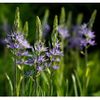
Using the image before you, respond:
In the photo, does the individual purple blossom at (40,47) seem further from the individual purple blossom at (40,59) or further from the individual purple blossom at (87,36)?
the individual purple blossom at (87,36)

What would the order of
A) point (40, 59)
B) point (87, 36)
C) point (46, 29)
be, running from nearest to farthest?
point (40, 59) → point (87, 36) → point (46, 29)

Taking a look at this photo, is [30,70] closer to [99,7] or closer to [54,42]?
[54,42]

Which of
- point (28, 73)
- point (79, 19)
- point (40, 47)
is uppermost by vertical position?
point (79, 19)

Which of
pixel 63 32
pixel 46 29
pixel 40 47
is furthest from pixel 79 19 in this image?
pixel 40 47

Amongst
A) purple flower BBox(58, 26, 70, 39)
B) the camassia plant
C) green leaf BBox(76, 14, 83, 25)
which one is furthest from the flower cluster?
green leaf BBox(76, 14, 83, 25)

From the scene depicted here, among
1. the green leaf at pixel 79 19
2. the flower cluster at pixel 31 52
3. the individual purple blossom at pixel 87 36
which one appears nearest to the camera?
the flower cluster at pixel 31 52

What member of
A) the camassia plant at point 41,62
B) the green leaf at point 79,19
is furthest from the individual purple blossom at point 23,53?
the green leaf at point 79,19

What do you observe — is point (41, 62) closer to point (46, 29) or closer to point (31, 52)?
point (31, 52)

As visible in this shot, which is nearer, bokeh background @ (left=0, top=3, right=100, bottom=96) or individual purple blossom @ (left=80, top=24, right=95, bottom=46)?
individual purple blossom @ (left=80, top=24, right=95, bottom=46)

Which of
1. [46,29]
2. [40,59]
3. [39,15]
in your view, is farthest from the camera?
[39,15]

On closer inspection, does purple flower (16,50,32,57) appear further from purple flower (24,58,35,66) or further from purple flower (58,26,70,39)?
purple flower (58,26,70,39)

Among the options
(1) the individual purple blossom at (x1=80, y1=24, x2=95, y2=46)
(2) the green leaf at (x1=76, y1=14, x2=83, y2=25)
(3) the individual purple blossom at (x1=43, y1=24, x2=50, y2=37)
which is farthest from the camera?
(2) the green leaf at (x1=76, y1=14, x2=83, y2=25)

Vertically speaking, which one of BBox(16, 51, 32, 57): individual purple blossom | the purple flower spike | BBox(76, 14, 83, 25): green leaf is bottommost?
the purple flower spike
